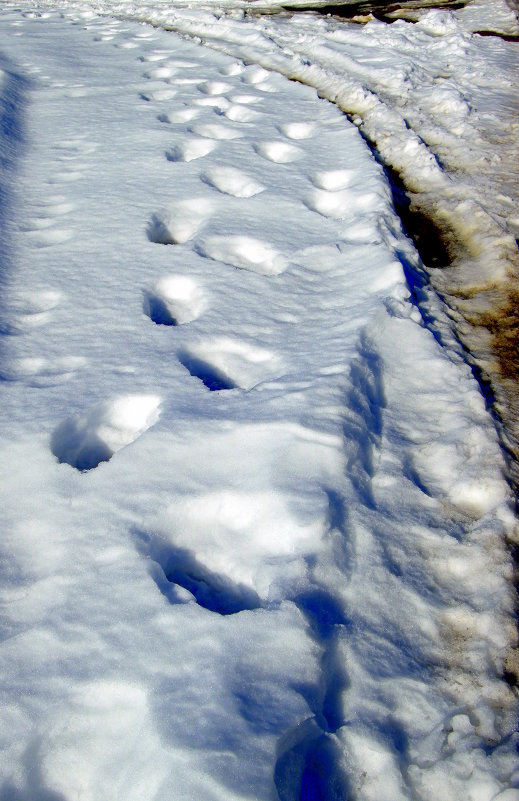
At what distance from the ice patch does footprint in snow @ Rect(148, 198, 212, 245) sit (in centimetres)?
115

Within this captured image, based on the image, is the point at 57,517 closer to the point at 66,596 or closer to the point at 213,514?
the point at 66,596

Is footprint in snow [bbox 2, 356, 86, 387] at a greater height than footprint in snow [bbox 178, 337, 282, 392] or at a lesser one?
lesser

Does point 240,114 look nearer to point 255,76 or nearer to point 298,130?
point 298,130

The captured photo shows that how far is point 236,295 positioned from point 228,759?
1.60 metres

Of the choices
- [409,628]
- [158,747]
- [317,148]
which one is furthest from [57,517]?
[317,148]

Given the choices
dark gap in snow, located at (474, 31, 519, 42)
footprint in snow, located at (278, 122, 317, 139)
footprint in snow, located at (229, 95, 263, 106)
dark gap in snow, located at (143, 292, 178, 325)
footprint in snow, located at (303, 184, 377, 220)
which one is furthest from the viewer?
dark gap in snow, located at (474, 31, 519, 42)

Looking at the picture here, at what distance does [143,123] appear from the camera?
3.75 metres

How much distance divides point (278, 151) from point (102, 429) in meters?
2.53

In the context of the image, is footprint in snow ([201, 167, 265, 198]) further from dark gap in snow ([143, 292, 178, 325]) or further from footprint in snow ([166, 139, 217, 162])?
dark gap in snow ([143, 292, 178, 325])

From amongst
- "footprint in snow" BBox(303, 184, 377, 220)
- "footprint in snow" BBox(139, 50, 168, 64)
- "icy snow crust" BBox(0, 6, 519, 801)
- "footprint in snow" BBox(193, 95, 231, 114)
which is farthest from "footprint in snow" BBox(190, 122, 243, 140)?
"footprint in snow" BBox(139, 50, 168, 64)

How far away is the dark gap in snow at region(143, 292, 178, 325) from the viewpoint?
2166mm

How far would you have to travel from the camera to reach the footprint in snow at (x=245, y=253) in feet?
7.97

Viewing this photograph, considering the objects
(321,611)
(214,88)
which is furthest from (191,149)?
(321,611)

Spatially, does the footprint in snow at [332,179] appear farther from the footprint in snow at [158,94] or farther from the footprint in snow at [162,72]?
the footprint in snow at [162,72]
